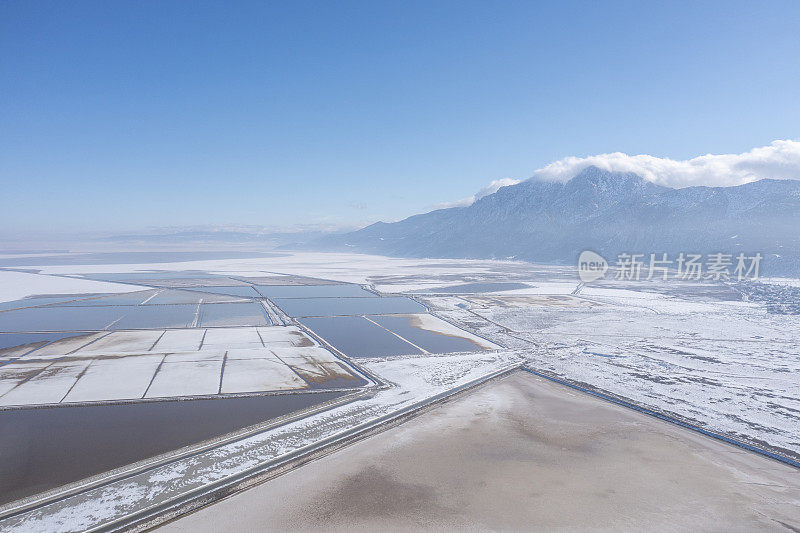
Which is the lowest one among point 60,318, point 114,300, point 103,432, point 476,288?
point 114,300

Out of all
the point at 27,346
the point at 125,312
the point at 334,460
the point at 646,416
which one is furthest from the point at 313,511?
the point at 125,312

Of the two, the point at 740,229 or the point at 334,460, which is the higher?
the point at 740,229

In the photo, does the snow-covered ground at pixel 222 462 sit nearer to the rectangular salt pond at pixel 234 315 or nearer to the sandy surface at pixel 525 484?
the sandy surface at pixel 525 484

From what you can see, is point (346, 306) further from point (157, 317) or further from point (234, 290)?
point (234, 290)

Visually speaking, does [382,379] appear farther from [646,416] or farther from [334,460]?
[646,416]

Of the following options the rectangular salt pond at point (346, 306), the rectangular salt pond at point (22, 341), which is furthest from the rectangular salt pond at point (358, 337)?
the rectangular salt pond at point (22, 341)

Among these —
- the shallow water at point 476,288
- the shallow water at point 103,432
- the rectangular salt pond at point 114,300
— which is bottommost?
the rectangular salt pond at point 114,300

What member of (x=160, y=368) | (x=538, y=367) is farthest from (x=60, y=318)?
(x=538, y=367)
